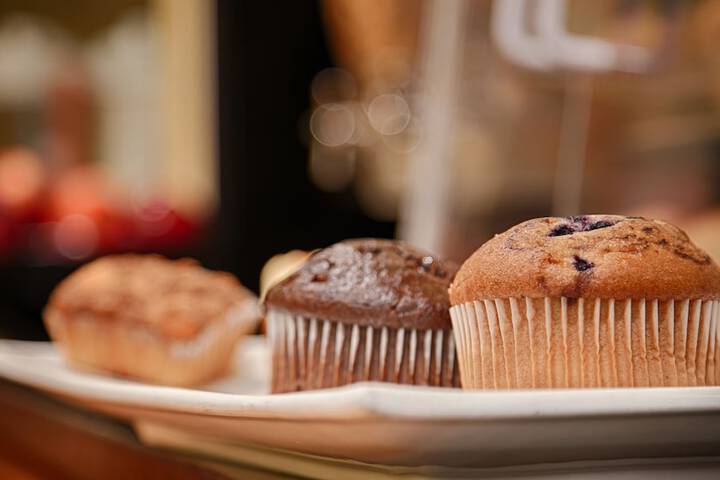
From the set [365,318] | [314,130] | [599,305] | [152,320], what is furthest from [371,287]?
[314,130]

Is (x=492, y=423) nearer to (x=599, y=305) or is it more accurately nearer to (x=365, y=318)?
(x=599, y=305)

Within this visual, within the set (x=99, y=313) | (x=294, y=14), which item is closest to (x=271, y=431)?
(x=99, y=313)

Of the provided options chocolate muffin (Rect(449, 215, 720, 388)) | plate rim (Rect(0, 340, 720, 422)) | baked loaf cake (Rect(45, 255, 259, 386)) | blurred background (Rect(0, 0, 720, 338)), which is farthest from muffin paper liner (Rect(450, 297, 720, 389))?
blurred background (Rect(0, 0, 720, 338))

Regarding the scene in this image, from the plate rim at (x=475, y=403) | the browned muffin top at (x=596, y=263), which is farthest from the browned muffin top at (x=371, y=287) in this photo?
the plate rim at (x=475, y=403)

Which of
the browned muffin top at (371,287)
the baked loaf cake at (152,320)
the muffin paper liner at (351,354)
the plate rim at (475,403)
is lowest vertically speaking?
the baked loaf cake at (152,320)

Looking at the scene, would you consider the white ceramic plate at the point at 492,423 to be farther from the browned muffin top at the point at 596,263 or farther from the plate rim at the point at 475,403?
the browned muffin top at the point at 596,263

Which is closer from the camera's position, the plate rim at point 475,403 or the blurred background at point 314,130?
the plate rim at point 475,403
